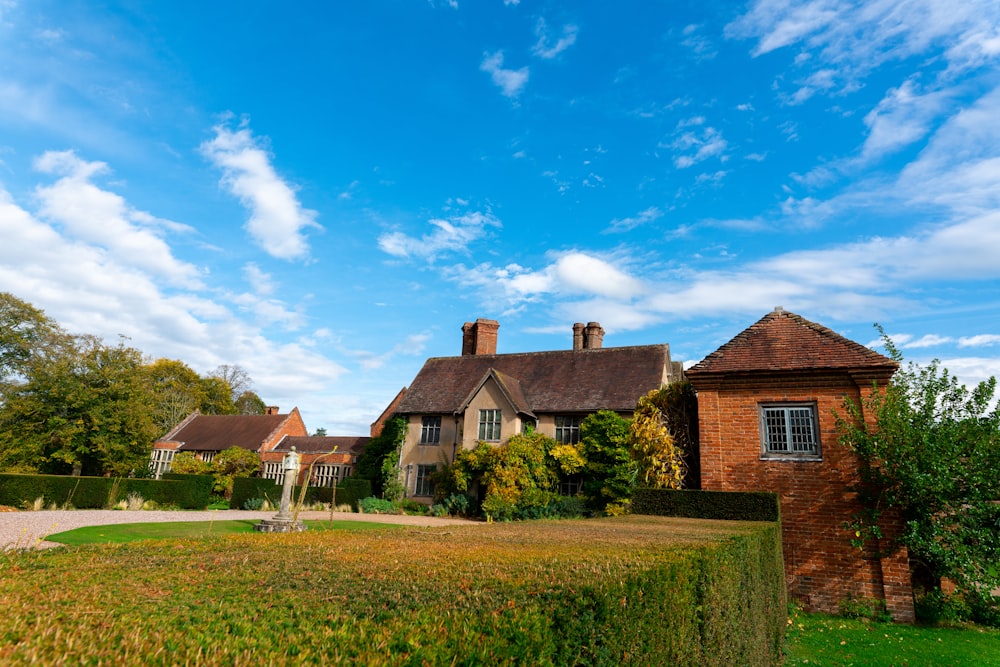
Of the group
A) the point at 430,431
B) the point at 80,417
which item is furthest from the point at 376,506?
the point at 80,417

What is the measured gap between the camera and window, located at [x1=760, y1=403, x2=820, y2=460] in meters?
Answer: 12.9

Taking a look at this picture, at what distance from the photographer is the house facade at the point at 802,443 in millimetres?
11797

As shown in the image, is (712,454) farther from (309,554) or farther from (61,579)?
(61,579)

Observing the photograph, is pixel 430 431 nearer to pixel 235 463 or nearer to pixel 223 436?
pixel 235 463

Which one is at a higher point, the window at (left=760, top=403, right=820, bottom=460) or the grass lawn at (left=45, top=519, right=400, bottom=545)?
the window at (left=760, top=403, right=820, bottom=460)

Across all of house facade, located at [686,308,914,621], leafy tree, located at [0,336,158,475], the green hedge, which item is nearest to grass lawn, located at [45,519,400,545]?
the green hedge

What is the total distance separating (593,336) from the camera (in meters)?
31.1

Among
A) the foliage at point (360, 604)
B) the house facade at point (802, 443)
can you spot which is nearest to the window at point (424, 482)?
the house facade at point (802, 443)

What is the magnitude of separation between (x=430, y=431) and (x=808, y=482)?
1973 centimetres

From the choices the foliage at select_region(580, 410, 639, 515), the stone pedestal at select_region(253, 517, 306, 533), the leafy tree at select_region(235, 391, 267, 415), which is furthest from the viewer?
the leafy tree at select_region(235, 391, 267, 415)

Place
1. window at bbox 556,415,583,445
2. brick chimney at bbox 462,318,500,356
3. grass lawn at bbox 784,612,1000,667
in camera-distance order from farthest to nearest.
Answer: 1. brick chimney at bbox 462,318,500,356
2. window at bbox 556,415,583,445
3. grass lawn at bbox 784,612,1000,667

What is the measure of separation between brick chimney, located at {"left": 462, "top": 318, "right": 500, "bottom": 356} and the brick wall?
2072cm

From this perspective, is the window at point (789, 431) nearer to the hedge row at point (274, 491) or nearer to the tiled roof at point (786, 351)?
the tiled roof at point (786, 351)

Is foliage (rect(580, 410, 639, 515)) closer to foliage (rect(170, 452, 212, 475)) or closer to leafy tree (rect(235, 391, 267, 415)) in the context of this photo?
foliage (rect(170, 452, 212, 475))
